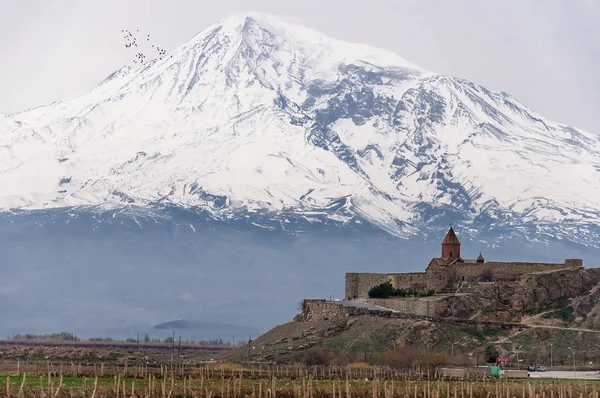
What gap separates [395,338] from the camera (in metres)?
119

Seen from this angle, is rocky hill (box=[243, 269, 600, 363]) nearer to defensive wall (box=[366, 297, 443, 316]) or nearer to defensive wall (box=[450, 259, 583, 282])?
defensive wall (box=[366, 297, 443, 316])

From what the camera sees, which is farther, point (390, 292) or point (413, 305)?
point (390, 292)

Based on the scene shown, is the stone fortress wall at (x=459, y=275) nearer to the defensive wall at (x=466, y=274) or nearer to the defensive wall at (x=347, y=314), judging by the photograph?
the defensive wall at (x=466, y=274)

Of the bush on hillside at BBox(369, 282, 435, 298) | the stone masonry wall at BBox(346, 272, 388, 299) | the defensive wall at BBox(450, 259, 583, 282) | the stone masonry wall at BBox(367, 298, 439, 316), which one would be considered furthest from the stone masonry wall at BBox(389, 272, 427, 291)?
the stone masonry wall at BBox(367, 298, 439, 316)

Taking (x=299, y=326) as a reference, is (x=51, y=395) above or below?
below

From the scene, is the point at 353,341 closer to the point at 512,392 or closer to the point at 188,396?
the point at 512,392

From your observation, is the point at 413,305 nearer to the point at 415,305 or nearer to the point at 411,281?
the point at 415,305

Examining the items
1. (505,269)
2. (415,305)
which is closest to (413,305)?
(415,305)

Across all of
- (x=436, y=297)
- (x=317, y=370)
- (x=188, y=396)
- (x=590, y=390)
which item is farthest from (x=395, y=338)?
(x=188, y=396)

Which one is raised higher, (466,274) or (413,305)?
(466,274)

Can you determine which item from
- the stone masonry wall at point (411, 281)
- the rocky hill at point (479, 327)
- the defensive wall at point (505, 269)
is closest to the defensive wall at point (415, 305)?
the rocky hill at point (479, 327)

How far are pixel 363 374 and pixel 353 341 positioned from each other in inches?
982

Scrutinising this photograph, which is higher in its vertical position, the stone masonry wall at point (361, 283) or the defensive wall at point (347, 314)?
the stone masonry wall at point (361, 283)

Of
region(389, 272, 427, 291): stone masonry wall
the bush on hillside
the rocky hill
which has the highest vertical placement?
region(389, 272, 427, 291): stone masonry wall
